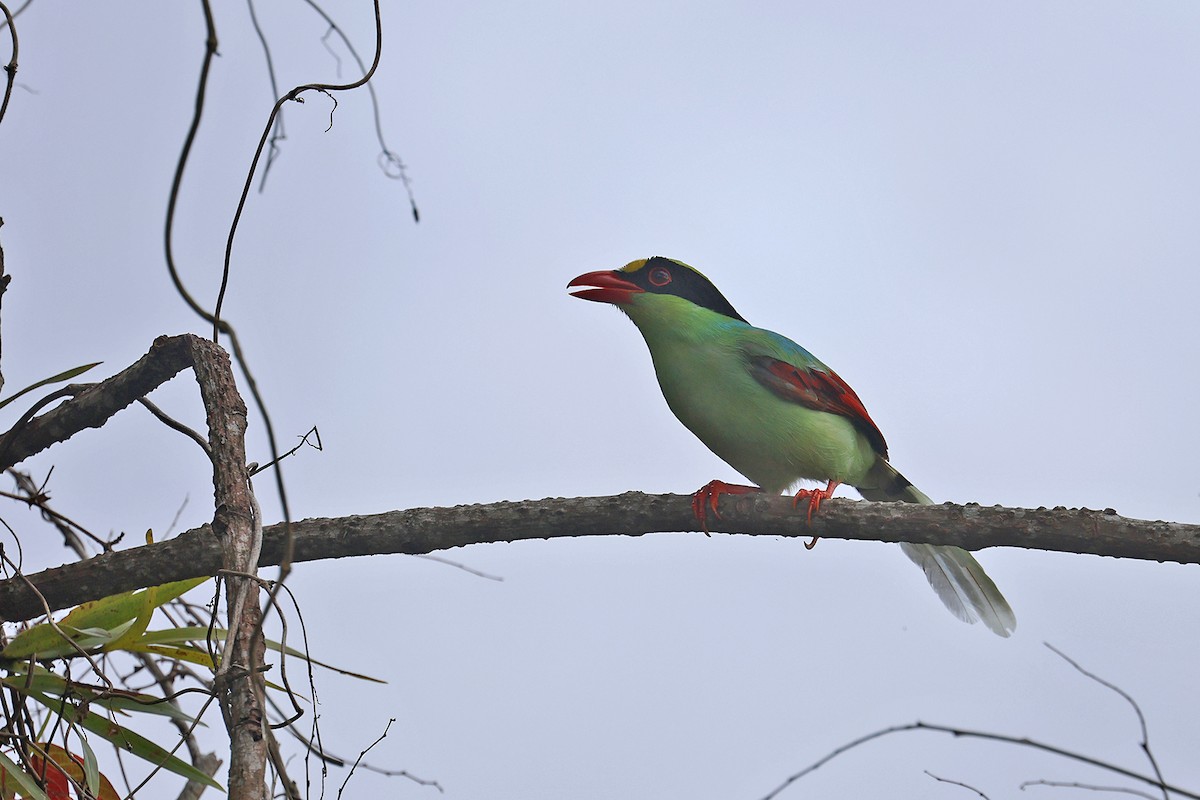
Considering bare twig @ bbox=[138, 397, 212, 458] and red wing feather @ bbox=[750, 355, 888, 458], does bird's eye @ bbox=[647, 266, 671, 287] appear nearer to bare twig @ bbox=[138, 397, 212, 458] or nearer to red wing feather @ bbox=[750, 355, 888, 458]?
red wing feather @ bbox=[750, 355, 888, 458]

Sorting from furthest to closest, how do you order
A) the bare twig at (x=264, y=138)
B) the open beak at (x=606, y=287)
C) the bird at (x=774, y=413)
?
the open beak at (x=606, y=287)
the bird at (x=774, y=413)
the bare twig at (x=264, y=138)

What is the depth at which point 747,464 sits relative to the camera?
9.37 ft

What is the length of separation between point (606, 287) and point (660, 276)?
0.16 metres

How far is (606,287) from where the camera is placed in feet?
10.2

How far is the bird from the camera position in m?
2.80

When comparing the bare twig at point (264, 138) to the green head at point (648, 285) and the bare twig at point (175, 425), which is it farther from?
the green head at point (648, 285)

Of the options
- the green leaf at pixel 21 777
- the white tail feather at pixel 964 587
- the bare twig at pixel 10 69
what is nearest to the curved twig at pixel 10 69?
the bare twig at pixel 10 69

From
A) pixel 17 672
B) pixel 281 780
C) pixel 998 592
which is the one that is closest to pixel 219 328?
pixel 281 780

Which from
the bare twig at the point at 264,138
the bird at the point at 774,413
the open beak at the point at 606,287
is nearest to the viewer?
the bare twig at the point at 264,138

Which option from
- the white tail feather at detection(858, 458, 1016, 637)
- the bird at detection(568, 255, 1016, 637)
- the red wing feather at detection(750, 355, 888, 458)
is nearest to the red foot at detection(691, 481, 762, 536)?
the bird at detection(568, 255, 1016, 637)

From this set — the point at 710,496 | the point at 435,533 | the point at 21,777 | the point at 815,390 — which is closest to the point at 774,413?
the point at 815,390

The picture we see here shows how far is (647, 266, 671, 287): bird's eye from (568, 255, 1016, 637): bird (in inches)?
1.6

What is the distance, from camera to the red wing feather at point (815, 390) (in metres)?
2.85

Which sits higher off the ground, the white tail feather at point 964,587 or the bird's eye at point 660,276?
the bird's eye at point 660,276
